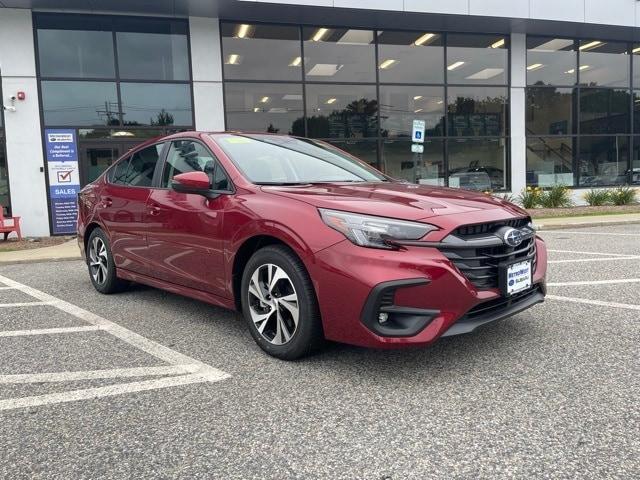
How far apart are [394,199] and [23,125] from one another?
1221 cm

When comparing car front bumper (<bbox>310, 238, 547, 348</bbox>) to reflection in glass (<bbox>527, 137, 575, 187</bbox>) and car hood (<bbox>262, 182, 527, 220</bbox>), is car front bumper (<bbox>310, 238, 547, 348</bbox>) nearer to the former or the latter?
car hood (<bbox>262, 182, 527, 220</bbox>)

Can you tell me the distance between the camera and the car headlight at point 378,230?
2.94m

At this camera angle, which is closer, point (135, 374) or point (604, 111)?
point (135, 374)

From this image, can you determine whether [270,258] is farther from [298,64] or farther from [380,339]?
[298,64]

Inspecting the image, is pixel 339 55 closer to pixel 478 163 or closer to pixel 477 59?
pixel 477 59

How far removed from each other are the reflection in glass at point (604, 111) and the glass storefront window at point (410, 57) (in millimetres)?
5463

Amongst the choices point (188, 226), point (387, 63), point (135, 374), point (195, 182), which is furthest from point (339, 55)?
point (135, 374)

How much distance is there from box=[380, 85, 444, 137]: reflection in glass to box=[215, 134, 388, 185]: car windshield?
11233 mm

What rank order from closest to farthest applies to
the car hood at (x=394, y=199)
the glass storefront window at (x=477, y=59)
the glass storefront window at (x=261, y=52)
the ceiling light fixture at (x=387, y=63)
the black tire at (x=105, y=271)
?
1. the car hood at (x=394, y=199)
2. the black tire at (x=105, y=271)
3. the glass storefront window at (x=261, y=52)
4. the ceiling light fixture at (x=387, y=63)
5. the glass storefront window at (x=477, y=59)

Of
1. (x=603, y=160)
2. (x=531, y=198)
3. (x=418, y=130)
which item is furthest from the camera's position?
(x=603, y=160)

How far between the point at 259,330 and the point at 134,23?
40.3ft

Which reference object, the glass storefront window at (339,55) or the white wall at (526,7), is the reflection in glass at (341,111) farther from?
the white wall at (526,7)

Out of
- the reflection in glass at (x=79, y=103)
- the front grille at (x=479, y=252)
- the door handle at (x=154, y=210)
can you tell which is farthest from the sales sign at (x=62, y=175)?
the front grille at (x=479, y=252)

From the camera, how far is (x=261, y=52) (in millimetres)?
14438
